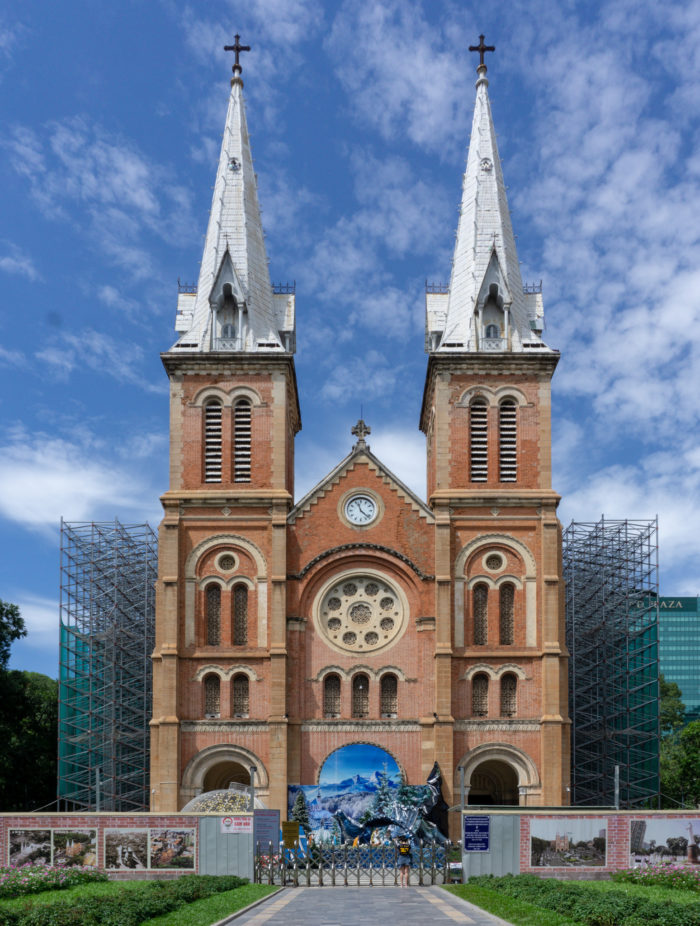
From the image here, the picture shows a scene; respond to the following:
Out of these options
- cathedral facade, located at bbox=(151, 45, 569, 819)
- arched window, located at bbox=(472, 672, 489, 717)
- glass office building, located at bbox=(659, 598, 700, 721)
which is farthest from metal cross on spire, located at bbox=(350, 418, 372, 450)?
glass office building, located at bbox=(659, 598, 700, 721)

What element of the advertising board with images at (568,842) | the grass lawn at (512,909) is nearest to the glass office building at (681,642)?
the advertising board with images at (568,842)

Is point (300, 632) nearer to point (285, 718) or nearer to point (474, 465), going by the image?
point (285, 718)

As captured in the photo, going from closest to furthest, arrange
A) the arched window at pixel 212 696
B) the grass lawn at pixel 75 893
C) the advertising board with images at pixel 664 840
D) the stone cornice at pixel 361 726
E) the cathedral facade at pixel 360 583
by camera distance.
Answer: the grass lawn at pixel 75 893
the advertising board with images at pixel 664 840
the cathedral facade at pixel 360 583
the stone cornice at pixel 361 726
the arched window at pixel 212 696

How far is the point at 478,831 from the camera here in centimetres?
3438

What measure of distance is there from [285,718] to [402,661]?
5.60 metres

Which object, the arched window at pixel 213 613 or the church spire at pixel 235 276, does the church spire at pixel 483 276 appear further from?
the arched window at pixel 213 613

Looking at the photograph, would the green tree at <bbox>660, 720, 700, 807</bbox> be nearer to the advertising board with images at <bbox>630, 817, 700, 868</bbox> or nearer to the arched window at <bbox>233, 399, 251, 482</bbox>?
the arched window at <bbox>233, 399, 251, 482</bbox>

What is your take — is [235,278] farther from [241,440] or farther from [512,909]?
[512,909]

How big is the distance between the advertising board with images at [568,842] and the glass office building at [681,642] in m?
126

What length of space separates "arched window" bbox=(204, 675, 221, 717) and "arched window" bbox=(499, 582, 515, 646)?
40.3ft

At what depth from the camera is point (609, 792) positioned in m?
64.9

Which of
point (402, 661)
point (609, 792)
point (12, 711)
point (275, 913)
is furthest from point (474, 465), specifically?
point (275, 913)

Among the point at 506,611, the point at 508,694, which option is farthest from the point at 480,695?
the point at 506,611

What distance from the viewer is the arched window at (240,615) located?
5244 centimetres
